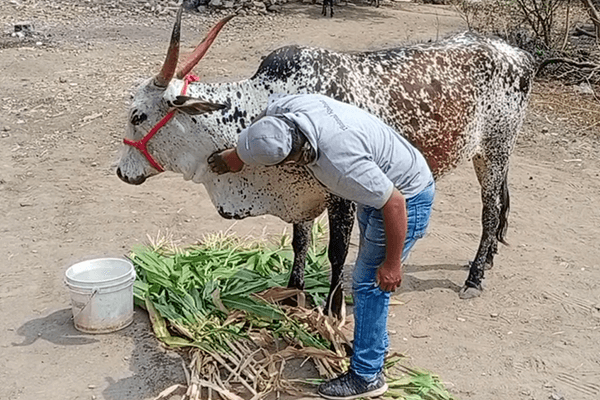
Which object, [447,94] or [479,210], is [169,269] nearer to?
[447,94]

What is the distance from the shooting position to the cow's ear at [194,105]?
3.66m

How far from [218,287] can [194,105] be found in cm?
124

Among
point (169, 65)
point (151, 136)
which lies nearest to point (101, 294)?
point (151, 136)

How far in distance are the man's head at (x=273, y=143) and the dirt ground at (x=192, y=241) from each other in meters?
1.39

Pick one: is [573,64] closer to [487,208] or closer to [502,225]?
[502,225]

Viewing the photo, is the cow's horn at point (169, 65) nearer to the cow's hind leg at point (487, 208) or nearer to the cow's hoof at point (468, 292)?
the cow's hind leg at point (487, 208)

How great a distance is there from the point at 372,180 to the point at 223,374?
1425 mm

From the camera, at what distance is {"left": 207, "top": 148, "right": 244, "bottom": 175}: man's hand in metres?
3.50

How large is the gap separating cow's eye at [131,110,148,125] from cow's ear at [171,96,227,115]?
0.20 m

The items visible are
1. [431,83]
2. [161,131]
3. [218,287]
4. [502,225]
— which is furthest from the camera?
[502,225]

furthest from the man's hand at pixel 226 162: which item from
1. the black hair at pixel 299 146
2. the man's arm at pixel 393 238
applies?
the man's arm at pixel 393 238

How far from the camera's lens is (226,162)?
3527mm

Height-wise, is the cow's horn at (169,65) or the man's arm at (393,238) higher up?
the cow's horn at (169,65)

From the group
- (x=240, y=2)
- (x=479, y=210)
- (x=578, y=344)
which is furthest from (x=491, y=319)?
(x=240, y=2)
